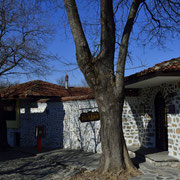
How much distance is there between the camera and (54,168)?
739 cm

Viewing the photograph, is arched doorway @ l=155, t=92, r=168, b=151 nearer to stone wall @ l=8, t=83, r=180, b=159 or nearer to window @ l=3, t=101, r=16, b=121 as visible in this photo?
stone wall @ l=8, t=83, r=180, b=159

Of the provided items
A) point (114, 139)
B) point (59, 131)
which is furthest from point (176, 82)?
point (59, 131)

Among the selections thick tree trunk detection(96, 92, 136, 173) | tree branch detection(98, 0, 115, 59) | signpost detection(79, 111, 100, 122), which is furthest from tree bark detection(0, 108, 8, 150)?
tree branch detection(98, 0, 115, 59)

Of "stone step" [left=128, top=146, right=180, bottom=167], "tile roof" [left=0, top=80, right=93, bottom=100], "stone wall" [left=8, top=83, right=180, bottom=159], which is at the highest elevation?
"tile roof" [left=0, top=80, right=93, bottom=100]

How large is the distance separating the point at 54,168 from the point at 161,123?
408 centimetres

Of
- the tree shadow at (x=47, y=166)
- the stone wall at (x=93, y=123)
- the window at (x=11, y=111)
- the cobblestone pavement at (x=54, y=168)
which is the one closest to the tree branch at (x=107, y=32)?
the stone wall at (x=93, y=123)

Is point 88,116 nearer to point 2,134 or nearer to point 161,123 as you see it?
point 161,123

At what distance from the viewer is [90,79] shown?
227 inches

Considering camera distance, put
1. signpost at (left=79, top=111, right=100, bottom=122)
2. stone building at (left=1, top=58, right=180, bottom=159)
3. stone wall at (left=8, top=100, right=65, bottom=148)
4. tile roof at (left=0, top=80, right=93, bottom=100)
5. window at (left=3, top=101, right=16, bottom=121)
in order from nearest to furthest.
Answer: stone building at (left=1, top=58, right=180, bottom=159), signpost at (left=79, top=111, right=100, bottom=122), stone wall at (left=8, top=100, right=65, bottom=148), tile roof at (left=0, top=80, right=93, bottom=100), window at (left=3, top=101, right=16, bottom=121)

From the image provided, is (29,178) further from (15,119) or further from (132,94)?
(15,119)

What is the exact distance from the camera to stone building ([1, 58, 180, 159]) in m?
6.46

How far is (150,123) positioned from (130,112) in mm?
984

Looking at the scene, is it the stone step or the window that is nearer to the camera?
the stone step

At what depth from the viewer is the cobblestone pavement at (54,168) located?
566 centimetres
